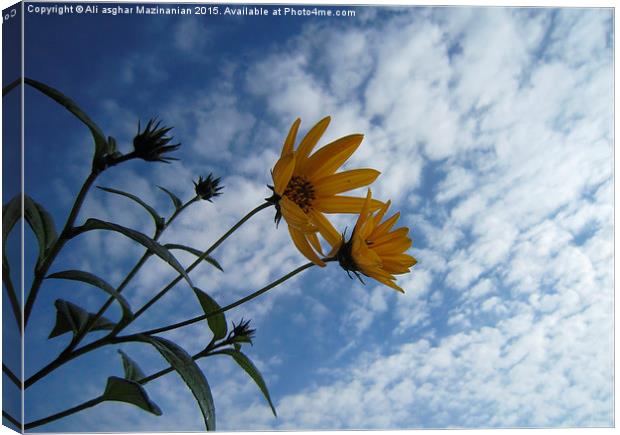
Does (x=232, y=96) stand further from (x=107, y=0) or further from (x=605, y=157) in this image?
(x=605, y=157)

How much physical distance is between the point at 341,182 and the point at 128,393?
0.56 meters

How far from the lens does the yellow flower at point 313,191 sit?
4.10 ft

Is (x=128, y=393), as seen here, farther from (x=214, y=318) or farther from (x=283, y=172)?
(x=283, y=172)

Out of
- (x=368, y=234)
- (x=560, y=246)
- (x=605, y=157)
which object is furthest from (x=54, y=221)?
(x=605, y=157)

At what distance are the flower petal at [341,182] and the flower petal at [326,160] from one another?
13mm

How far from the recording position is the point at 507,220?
164cm

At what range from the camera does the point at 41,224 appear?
1.32 m

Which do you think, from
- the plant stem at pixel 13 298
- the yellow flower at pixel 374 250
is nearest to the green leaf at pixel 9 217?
the plant stem at pixel 13 298

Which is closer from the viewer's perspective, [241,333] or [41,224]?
[41,224]

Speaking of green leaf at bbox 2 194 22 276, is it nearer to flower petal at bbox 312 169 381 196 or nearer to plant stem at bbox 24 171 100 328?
plant stem at bbox 24 171 100 328

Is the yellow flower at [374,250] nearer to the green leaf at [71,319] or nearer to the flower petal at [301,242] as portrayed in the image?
the flower petal at [301,242]

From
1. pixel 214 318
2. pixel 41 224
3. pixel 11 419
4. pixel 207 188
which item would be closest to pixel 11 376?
pixel 11 419

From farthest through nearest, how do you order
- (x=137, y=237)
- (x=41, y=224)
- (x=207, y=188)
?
(x=207, y=188), (x=41, y=224), (x=137, y=237)

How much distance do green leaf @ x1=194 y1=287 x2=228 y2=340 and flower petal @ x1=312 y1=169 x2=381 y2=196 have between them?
31 centimetres
